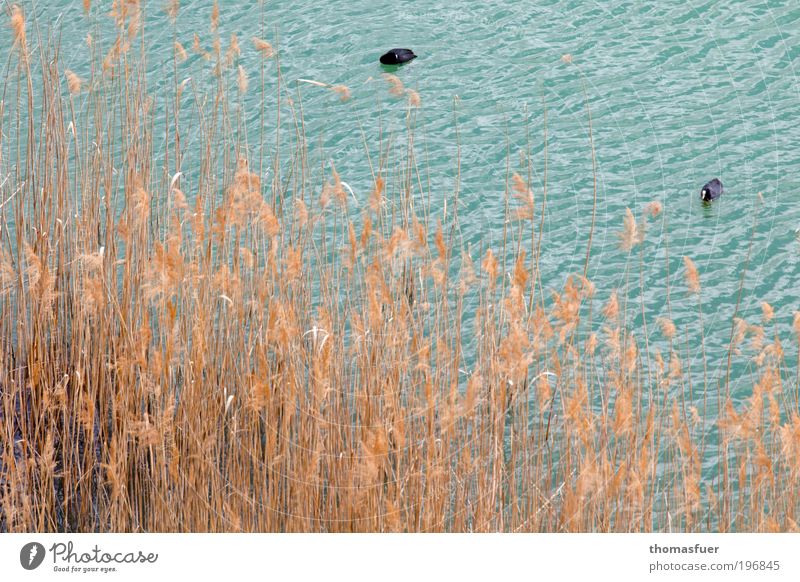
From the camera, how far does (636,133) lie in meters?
4.88

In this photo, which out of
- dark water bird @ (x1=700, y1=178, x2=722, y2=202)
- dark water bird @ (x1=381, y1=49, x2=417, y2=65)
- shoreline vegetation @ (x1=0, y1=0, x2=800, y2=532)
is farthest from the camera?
dark water bird @ (x1=381, y1=49, x2=417, y2=65)

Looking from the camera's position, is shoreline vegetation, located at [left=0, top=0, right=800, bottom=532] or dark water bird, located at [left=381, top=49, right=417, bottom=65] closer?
shoreline vegetation, located at [left=0, top=0, right=800, bottom=532]

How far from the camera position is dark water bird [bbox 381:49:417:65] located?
17.6 ft

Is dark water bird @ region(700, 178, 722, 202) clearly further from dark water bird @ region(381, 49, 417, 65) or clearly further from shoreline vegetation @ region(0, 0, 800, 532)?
dark water bird @ region(381, 49, 417, 65)

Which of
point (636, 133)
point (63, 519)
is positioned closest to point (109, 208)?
point (63, 519)

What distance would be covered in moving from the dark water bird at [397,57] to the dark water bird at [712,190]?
5.42ft

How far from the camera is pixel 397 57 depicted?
211 inches

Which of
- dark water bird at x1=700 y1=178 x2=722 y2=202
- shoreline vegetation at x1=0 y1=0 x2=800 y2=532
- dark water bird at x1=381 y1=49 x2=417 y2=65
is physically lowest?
shoreline vegetation at x1=0 y1=0 x2=800 y2=532
